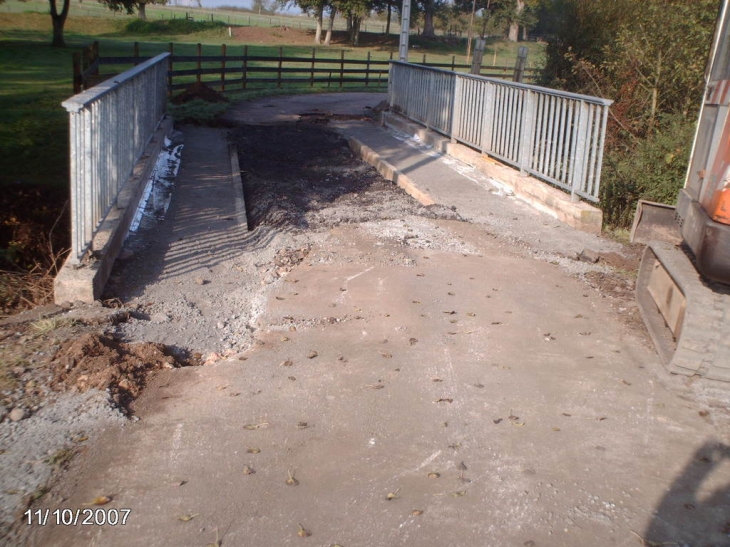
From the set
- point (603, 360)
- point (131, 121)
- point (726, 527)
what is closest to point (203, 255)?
point (131, 121)

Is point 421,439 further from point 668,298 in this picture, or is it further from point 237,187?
point 237,187

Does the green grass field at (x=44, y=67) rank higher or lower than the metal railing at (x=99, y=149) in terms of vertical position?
lower

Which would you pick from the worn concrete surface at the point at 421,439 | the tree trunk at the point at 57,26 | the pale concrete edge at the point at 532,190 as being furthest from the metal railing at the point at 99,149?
the tree trunk at the point at 57,26

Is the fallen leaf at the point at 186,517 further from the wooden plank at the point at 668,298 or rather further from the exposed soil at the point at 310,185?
the exposed soil at the point at 310,185

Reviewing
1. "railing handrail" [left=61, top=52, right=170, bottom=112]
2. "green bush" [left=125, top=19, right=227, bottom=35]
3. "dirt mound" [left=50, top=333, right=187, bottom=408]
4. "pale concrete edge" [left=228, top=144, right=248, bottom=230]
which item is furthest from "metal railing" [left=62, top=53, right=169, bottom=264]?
"green bush" [left=125, top=19, right=227, bottom=35]

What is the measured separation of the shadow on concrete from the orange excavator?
3.27ft

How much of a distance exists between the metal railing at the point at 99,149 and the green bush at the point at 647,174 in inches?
278

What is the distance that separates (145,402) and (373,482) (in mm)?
1710

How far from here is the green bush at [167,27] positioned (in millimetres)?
62625

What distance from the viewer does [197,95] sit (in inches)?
826

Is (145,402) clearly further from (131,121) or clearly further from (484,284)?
(131,121)

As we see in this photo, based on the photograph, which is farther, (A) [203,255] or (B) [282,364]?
(A) [203,255]

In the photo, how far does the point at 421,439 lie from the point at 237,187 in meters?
7.16

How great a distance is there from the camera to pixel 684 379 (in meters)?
5.12
